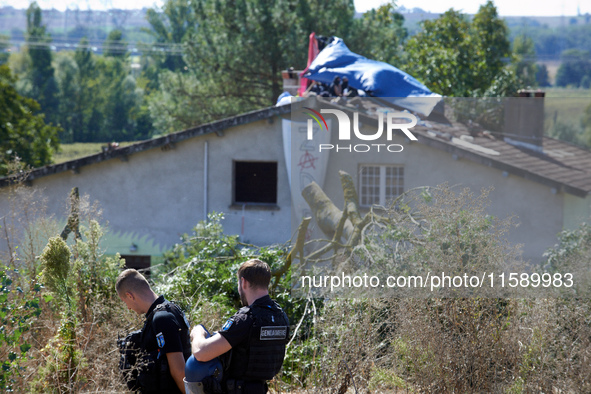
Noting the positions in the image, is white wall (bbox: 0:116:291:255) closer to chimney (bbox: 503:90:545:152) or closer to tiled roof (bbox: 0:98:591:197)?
tiled roof (bbox: 0:98:591:197)

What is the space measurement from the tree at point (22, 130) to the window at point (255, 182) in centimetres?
1268

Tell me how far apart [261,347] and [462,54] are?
79.8 ft

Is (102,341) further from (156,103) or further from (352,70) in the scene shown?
(156,103)

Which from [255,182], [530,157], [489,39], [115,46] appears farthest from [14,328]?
[115,46]

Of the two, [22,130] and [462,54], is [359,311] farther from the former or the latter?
[462,54]

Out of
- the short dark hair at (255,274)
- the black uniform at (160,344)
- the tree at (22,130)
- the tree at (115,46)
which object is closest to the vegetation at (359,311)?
the black uniform at (160,344)

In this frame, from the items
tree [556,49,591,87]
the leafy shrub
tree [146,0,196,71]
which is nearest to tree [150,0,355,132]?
the leafy shrub

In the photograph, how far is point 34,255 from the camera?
665 cm

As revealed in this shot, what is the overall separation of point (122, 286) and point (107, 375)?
5.33ft

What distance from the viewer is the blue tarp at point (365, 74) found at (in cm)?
1119

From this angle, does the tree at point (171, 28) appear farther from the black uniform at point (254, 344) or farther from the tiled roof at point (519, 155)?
the black uniform at point (254, 344)

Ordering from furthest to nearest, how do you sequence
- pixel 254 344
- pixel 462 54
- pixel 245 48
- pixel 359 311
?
1. pixel 462 54
2. pixel 245 48
3. pixel 359 311
4. pixel 254 344

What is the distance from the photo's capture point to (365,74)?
11641mm

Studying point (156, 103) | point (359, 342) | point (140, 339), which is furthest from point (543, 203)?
point (156, 103)
